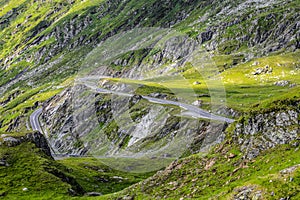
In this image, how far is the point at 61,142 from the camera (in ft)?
617

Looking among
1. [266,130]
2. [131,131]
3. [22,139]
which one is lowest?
[131,131]

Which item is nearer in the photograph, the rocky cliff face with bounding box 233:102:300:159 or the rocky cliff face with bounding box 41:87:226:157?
the rocky cliff face with bounding box 233:102:300:159

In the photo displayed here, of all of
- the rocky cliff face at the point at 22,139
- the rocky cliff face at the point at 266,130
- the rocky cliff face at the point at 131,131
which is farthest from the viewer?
the rocky cliff face at the point at 131,131

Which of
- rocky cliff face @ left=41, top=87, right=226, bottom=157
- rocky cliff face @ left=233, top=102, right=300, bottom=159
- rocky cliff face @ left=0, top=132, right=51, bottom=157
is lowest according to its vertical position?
rocky cliff face @ left=41, top=87, right=226, bottom=157

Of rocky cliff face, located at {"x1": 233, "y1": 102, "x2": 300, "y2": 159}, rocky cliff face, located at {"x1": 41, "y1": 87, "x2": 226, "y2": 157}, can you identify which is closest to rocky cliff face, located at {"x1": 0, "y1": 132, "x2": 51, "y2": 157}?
rocky cliff face, located at {"x1": 41, "y1": 87, "x2": 226, "y2": 157}

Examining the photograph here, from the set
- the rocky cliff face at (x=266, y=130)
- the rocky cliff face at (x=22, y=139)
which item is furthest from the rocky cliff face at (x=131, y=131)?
the rocky cliff face at (x=22, y=139)

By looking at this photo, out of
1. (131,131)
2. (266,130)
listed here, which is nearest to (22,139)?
(266,130)

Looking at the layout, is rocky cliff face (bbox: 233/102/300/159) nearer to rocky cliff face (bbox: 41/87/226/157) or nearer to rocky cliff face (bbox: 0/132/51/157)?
rocky cliff face (bbox: 41/87/226/157)

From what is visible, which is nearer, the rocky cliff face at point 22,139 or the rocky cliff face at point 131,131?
the rocky cliff face at point 22,139

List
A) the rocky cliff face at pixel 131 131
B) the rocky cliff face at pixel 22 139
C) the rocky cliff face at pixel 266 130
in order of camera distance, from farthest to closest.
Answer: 1. the rocky cliff face at pixel 131 131
2. the rocky cliff face at pixel 22 139
3. the rocky cliff face at pixel 266 130

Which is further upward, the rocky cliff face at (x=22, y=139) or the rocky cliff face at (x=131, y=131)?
the rocky cliff face at (x=22, y=139)

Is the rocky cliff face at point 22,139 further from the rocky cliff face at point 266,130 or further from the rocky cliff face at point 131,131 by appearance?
the rocky cliff face at point 266,130

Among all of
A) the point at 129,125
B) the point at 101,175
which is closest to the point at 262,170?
the point at 101,175

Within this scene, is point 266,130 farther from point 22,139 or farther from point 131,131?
point 131,131
